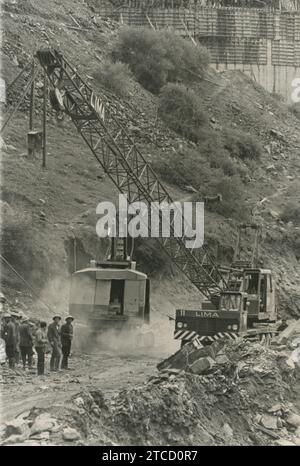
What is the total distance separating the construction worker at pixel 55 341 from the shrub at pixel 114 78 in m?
27.7

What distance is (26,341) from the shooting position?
1700 centimetres

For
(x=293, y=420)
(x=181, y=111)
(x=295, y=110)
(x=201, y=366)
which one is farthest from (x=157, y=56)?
(x=293, y=420)

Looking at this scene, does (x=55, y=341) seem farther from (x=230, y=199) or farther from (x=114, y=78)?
(x=114, y=78)

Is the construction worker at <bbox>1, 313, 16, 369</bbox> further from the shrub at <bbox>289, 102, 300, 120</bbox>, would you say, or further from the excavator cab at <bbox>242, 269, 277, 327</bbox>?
the shrub at <bbox>289, 102, 300, 120</bbox>

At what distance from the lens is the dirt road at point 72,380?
13552 mm

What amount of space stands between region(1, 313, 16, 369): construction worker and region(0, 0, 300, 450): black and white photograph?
35 mm

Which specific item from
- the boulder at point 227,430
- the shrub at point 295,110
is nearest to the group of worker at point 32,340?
the boulder at point 227,430

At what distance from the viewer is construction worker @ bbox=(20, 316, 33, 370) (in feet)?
55.1

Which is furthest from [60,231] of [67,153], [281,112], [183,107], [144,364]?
[281,112]

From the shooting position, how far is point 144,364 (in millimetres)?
19562

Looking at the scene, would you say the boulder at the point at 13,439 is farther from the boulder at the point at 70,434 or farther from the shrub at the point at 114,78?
the shrub at the point at 114,78

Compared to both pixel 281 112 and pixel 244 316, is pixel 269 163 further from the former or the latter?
pixel 244 316

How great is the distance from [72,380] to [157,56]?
35.9 m

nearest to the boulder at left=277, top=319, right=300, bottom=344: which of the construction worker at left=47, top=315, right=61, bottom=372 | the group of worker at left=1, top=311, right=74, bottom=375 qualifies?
the group of worker at left=1, top=311, right=74, bottom=375
